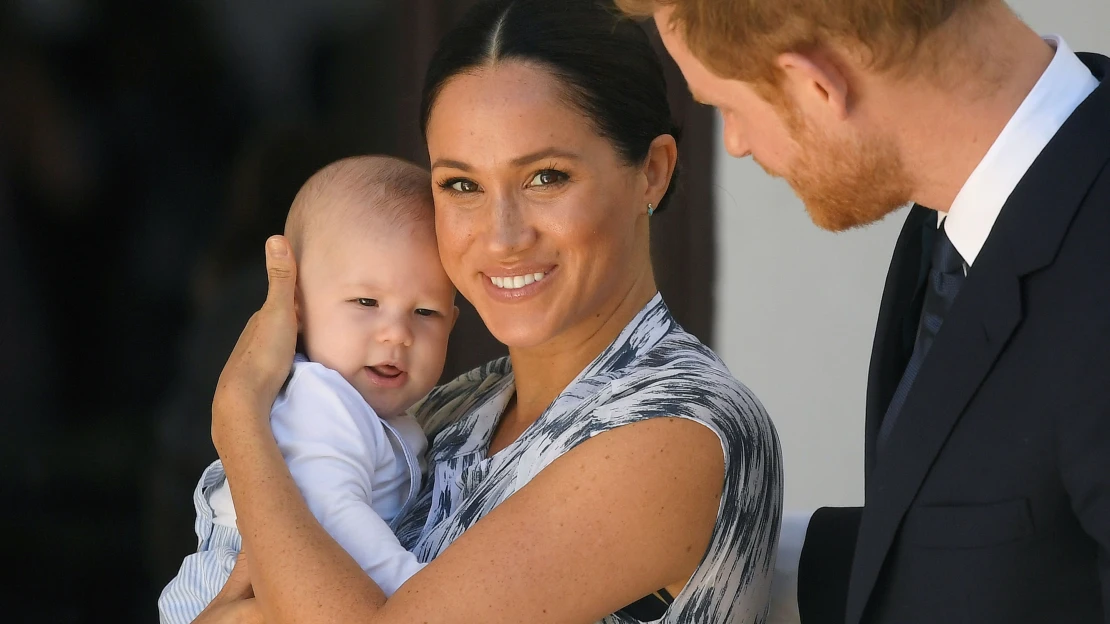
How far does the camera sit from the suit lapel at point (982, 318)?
1200 mm

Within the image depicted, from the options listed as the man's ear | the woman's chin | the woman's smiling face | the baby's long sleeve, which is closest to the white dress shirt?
the man's ear

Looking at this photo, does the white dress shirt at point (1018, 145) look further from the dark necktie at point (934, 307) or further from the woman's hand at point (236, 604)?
the woman's hand at point (236, 604)

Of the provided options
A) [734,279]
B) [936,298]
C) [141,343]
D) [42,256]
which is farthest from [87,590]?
[936,298]

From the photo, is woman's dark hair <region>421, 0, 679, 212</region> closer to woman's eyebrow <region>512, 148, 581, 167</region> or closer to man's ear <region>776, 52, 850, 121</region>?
woman's eyebrow <region>512, 148, 581, 167</region>

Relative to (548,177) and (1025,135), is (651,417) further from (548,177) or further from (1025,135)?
(1025,135)

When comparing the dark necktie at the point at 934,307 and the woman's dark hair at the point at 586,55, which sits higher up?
the woman's dark hair at the point at 586,55

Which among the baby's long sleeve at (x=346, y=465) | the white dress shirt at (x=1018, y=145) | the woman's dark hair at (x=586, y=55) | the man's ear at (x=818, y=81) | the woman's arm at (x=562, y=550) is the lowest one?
the woman's arm at (x=562, y=550)

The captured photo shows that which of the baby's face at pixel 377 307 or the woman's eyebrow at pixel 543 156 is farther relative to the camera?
the baby's face at pixel 377 307

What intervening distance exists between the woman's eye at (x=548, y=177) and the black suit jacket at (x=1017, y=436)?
2.28 ft

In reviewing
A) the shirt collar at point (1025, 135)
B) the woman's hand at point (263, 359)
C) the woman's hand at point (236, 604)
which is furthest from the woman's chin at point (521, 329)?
the shirt collar at point (1025, 135)

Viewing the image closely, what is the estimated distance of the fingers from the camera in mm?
1980

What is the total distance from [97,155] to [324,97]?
667mm

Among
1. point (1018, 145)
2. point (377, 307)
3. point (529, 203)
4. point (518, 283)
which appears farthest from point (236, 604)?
point (1018, 145)

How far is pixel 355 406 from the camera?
1.88 m
